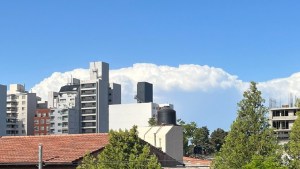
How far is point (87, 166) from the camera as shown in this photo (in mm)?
39969

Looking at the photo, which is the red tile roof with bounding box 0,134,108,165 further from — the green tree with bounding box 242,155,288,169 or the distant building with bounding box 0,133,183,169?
the green tree with bounding box 242,155,288,169

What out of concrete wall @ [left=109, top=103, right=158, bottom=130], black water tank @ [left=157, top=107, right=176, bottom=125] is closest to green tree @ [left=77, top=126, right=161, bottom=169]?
black water tank @ [left=157, top=107, right=176, bottom=125]

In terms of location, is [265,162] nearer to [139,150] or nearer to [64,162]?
[139,150]

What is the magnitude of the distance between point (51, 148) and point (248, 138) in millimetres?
18104

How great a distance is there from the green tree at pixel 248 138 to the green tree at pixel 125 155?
542cm

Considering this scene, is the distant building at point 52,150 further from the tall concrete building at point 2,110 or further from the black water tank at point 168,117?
the tall concrete building at point 2,110

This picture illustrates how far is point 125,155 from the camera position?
127 ft

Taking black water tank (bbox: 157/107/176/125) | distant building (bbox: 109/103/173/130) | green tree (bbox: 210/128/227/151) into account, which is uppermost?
distant building (bbox: 109/103/173/130)

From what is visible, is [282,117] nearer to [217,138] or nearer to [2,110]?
[217,138]

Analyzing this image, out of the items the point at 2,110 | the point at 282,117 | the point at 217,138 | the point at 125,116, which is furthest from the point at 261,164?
the point at 2,110

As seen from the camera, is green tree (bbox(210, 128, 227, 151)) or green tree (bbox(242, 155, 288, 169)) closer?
green tree (bbox(242, 155, 288, 169))

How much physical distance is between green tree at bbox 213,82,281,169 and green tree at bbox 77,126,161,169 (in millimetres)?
5419

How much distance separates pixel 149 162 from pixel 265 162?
775 centimetres

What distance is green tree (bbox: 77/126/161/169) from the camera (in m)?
38.0
